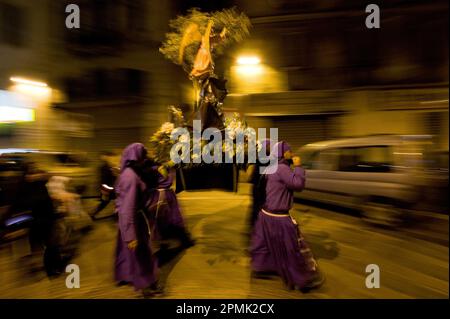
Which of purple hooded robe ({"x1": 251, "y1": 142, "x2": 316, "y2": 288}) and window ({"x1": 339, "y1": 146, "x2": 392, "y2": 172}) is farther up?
window ({"x1": 339, "y1": 146, "x2": 392, "y2": 172})

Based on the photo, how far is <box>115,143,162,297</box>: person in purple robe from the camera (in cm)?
394

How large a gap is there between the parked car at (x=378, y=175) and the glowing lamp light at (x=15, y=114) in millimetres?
10951

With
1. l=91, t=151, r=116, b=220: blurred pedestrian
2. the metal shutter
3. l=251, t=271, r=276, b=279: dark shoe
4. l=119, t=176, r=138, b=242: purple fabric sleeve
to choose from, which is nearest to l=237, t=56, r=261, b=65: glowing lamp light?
the metal shutter

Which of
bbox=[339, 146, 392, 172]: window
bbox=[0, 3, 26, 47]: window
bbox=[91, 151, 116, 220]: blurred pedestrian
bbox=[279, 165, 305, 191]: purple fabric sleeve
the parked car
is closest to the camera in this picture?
bbox=[279, 165, 305, 191]: purple fabric sleeve

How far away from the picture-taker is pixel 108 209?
9.11m

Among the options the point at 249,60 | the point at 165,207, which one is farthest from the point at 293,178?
the point at 249,60

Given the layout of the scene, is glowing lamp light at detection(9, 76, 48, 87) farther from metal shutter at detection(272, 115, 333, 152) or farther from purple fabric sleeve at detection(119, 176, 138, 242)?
purple fabric sleeve at detection(119, 176, 138, 242)

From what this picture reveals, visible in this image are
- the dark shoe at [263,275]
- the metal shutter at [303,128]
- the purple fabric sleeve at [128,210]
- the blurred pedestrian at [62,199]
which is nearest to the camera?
the purple fabric sleeve at [128,210]

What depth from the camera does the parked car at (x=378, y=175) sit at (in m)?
6.88

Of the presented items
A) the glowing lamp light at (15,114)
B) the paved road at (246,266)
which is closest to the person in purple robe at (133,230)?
the paved road at (246,266)

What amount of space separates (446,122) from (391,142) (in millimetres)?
6456

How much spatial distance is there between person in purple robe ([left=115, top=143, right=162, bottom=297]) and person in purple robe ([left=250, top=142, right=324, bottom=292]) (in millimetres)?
1437

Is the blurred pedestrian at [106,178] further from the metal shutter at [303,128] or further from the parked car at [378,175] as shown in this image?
the metal shutter at [303,128]

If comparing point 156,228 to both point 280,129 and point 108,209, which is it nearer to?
point 108,209
